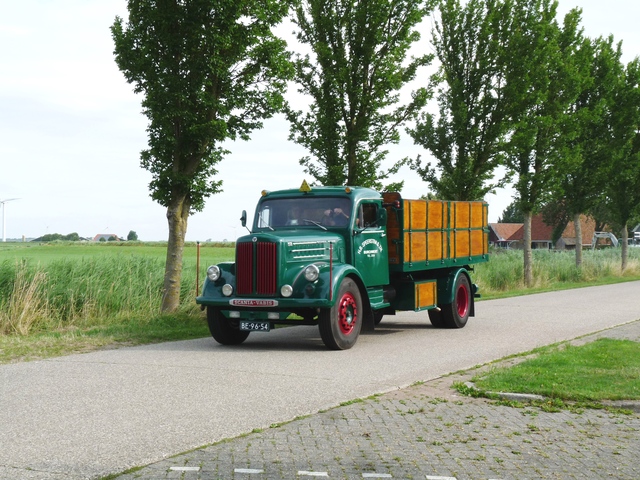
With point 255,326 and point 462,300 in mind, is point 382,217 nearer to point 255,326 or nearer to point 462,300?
point 255,326

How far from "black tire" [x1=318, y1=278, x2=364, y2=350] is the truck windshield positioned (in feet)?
4.31

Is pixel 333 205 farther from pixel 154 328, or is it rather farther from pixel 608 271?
pixel 608 271

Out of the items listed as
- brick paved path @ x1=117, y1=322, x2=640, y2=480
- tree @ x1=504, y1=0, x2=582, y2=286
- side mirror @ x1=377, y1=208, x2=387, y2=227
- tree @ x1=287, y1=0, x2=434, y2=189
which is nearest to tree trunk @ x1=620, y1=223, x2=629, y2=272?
tree @ x1=504, y1=0, x2=582, y2=286

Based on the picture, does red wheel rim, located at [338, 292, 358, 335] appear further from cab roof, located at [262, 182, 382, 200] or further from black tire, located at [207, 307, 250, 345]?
cab roof, located at [262, 182, 382, 200]

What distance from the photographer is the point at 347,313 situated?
41.2 feet

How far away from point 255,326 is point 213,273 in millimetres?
1152

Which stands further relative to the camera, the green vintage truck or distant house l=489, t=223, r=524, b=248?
distant house l=489, t=223, r=524, b=248

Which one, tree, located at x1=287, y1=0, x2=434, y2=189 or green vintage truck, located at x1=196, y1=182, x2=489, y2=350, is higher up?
tree, located at x1=287, y1=0, x2=434, y2=189

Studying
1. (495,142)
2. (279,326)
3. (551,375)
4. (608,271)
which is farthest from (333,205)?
(608,271)

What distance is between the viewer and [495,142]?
26734 millimetres

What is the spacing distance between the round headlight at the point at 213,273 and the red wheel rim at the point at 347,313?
6.68 ft

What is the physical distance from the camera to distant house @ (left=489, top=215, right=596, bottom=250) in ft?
314

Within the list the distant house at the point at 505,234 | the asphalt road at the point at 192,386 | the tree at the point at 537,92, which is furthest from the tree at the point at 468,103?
the distant house at the point at 505,234

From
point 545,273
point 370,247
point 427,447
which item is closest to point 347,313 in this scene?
point 370,247
